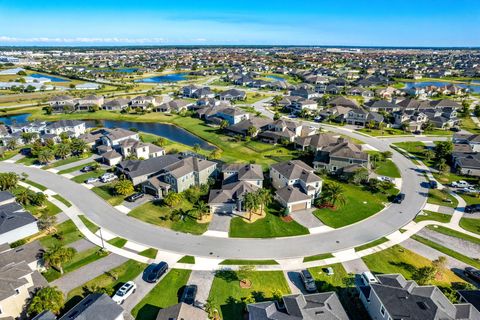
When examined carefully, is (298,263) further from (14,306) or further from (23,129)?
(23,129)

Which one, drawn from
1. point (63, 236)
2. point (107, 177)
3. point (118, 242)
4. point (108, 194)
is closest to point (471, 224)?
point (118, 242)

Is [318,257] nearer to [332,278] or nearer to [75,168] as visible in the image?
[332,278]

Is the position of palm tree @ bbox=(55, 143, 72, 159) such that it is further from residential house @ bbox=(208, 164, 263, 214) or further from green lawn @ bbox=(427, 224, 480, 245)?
green lawn @ bbox=(427, 224, 480, 245)

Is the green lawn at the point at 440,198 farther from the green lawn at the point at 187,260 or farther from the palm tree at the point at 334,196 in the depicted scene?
the green lawn at the point at 187,260

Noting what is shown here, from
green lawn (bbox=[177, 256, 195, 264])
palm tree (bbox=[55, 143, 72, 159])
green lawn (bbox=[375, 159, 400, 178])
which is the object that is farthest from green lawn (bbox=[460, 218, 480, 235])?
palm tree (bbox=[55, 143, 72, 159])

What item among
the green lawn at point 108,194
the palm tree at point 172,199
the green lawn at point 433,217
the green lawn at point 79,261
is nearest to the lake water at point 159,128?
the green lawn at point 108,194

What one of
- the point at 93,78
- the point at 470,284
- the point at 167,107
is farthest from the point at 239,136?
the point at 93,78
